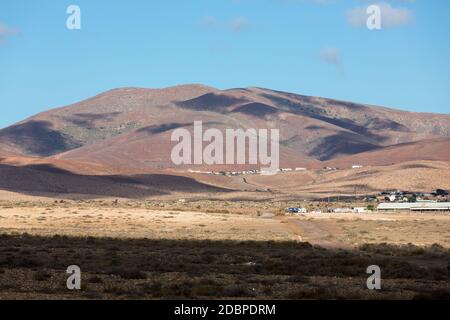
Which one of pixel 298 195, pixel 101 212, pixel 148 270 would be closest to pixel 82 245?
pixel 148 270

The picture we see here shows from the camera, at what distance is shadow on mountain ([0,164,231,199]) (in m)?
158

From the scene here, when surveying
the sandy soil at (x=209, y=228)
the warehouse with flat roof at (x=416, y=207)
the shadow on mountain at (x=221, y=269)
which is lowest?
the shadow on mountain at (x=221, y=269)

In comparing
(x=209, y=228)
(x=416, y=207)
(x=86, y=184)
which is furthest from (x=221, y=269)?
(x=86, y=184)

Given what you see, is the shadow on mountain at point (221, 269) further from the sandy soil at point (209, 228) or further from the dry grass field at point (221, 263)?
the sandy soil at point (209, 228)

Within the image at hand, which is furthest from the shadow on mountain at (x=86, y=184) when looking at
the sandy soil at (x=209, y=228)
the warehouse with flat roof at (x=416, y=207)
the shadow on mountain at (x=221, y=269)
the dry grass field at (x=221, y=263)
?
the shadow on mountain at (x=221, y=269)

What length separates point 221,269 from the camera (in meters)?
27.6

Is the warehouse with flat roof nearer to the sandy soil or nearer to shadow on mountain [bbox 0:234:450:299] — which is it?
the sandy soil

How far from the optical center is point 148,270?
26531mm

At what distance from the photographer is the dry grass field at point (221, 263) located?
824 inches

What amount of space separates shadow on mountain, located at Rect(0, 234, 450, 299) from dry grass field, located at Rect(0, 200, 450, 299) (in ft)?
0.10

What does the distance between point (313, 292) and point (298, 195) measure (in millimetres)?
140270

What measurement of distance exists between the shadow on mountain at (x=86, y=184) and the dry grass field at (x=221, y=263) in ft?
325

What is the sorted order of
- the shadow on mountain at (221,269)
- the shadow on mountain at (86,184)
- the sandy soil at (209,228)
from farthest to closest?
the shadow on mountain at (86,184) < the sandy soil at (209,228) < the shadow on mountain at (221,269)

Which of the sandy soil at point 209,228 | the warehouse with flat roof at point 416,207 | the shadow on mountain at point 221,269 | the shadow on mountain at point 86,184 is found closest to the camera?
the shadow on mountain at point 221,269
